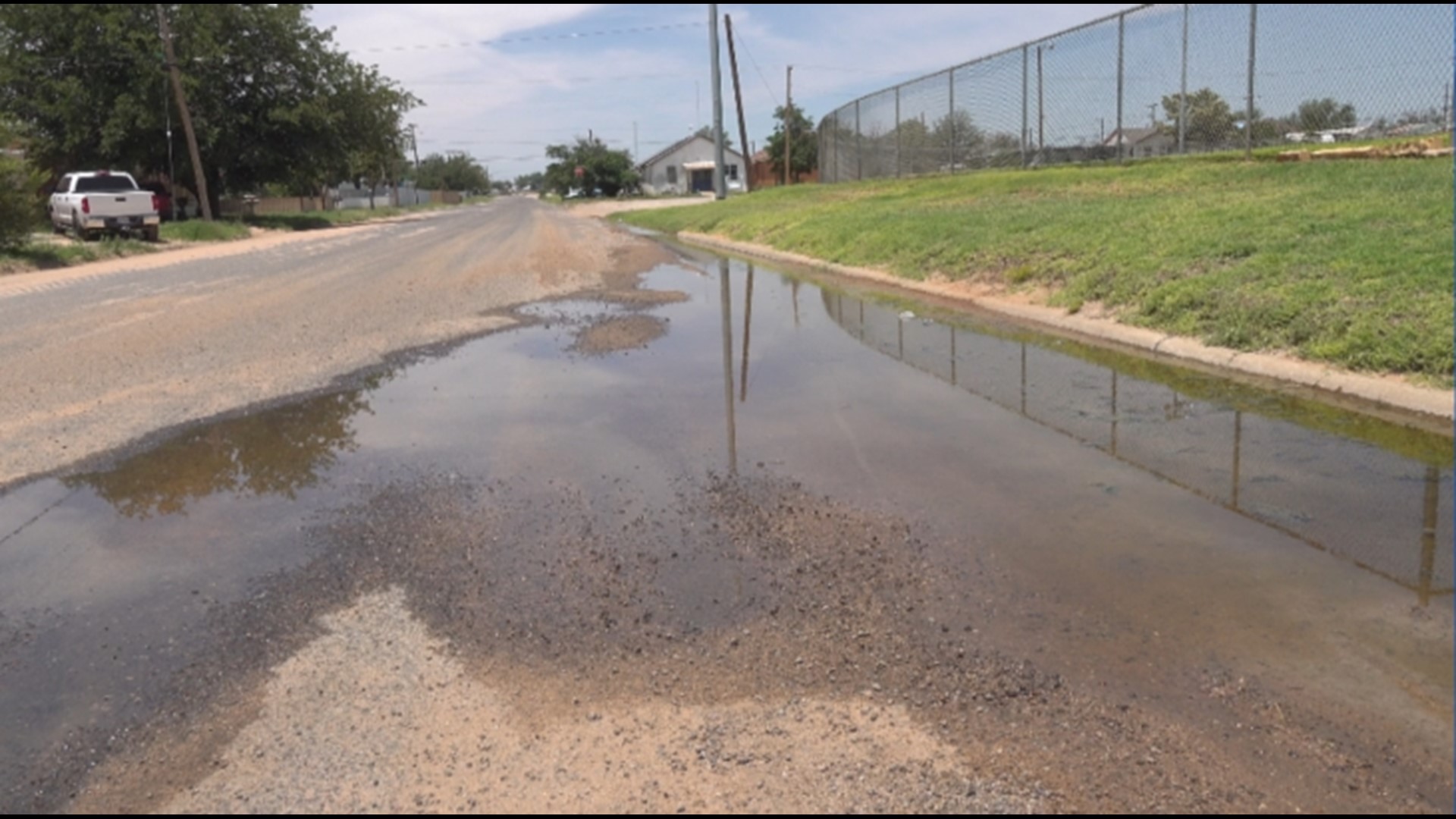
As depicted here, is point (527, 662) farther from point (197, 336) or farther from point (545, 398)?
point (197, 336)

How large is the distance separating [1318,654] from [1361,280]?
16.9 ft

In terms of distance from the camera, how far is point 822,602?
3.96m

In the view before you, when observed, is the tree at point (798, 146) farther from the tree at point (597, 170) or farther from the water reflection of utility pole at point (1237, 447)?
the water reflection of utility pole at point (1237, 447)

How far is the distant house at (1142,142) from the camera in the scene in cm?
1827

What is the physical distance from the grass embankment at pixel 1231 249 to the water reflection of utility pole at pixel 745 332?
2.10 meters

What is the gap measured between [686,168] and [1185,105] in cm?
9244

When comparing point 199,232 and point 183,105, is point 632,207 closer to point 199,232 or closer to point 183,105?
point 183,105

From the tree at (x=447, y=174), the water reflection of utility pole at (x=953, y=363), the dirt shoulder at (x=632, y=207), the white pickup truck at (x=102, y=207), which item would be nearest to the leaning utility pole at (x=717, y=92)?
the dirt shoulder at (x=632, y=207)

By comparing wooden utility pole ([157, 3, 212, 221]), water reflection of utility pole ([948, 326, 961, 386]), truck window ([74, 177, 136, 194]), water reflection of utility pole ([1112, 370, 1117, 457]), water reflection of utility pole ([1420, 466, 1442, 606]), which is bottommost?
water reflection of utility pole ([1420, 466, 1442, 606])

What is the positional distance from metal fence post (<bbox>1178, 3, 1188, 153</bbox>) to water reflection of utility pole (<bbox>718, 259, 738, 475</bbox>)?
7752 millimetres

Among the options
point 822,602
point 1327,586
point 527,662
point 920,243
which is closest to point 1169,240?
point 920,243

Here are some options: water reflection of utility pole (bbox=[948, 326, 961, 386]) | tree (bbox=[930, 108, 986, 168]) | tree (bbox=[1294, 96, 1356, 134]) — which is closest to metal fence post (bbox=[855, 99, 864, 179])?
tree (bbox=[930, 108, 986, 168])

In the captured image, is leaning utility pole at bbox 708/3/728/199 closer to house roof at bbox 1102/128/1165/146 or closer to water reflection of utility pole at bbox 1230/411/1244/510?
house roof at bbox 1102/128/1165/146

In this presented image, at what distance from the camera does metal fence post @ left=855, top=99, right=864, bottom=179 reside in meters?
34.0
